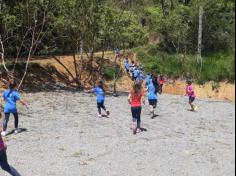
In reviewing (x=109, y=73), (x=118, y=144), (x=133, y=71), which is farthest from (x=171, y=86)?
(x=118, y=144)

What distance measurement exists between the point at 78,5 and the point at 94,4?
889 millimetres

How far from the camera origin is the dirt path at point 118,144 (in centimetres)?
1263

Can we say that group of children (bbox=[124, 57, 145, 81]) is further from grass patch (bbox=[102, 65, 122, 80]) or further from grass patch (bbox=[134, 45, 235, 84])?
grass patch (bbox=[134, 45, 235, 84])

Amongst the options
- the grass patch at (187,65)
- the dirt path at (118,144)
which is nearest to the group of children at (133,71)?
the grass patch at (187,65)

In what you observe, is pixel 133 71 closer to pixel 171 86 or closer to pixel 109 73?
pixel 109 73

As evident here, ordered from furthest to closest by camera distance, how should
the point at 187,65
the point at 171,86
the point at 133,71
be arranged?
the point at 187,65, the point at 171,86, the point at 133,71

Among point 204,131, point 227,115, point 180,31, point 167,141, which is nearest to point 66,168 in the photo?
point 167,141

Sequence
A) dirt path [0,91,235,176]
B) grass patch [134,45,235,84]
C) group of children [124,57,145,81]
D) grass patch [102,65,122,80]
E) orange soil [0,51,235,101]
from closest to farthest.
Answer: dirt path [0,91,235,176] < group of children [124,57,145,81] < orange soil [0,51,235,101] < grass patch [134,45,235,84] < grass patch [102,65,122,80]

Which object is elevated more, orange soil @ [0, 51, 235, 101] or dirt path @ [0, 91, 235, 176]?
dirt path @ [0, 91, 235, 176]

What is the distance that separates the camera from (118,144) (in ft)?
51.2

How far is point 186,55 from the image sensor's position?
43906mm

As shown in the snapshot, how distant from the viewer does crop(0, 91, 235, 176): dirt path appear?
41.4 ft

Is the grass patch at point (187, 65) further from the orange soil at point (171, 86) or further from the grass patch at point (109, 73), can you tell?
the grass patch at point (109, 73)

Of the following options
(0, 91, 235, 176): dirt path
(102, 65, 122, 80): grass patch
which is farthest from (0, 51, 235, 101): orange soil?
(0, 91, 235, 176): dirt path
